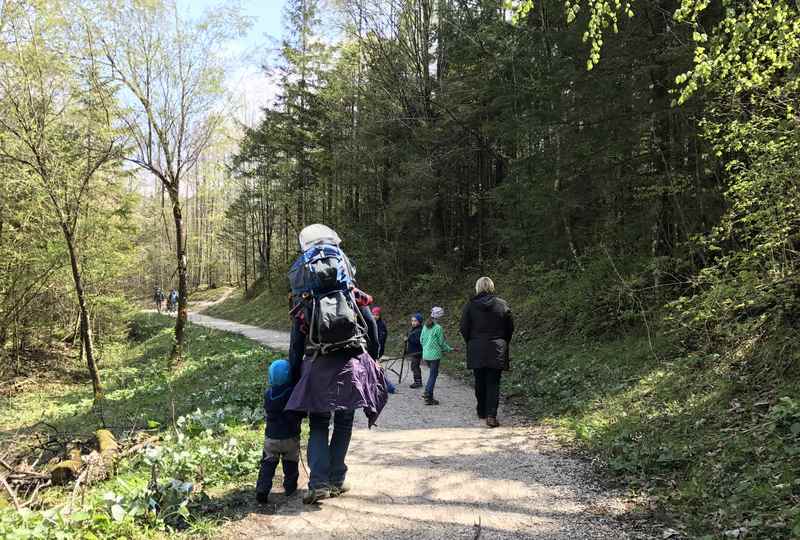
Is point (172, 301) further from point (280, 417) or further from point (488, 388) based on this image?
point (280, 417)

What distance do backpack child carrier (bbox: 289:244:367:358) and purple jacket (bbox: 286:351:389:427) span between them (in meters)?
0.10

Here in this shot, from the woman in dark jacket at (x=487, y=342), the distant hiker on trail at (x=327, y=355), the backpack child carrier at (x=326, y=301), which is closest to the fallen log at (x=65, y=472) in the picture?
the distant hiker on trail at (x=327, y=355)

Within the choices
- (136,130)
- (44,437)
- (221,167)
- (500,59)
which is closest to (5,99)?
(136,130)

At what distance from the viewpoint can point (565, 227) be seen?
448 inches

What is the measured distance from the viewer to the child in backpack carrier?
401 cm

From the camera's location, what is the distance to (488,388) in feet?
22.3

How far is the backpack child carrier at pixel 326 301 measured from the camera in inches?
147

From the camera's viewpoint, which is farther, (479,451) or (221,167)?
(221,167)

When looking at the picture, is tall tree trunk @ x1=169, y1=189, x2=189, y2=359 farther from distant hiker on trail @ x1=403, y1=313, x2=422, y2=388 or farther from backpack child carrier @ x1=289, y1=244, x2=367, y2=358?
backpack child carrier @ x1=289, y1=244, x2=367, y2=358

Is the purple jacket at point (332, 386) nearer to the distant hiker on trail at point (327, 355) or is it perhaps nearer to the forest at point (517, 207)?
the distant hiker on trail at point (327, 355)

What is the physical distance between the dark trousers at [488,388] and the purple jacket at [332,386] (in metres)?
3.22

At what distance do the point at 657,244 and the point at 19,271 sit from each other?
57.3 feet

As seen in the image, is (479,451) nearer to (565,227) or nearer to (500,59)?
(565,227)

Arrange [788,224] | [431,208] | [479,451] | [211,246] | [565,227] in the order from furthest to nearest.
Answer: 1. [211,246]
2. [431,208]
3. [565,227]
4. [479,451]
5. [788,224]
